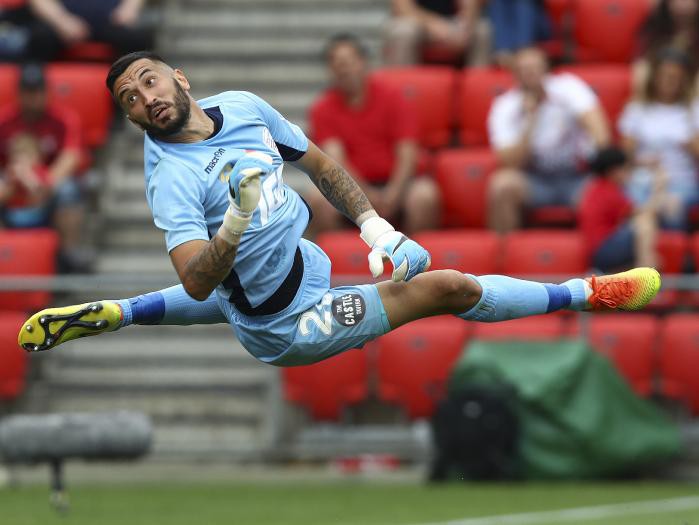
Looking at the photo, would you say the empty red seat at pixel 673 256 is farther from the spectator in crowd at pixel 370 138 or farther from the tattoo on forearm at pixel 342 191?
the tattoo on forearm at pixel 342 191

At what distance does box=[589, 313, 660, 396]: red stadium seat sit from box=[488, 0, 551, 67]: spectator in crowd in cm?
262

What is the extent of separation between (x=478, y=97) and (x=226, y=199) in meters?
5.71

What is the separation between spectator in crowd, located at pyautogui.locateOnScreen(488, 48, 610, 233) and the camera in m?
11.3

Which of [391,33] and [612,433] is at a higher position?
[391,33]

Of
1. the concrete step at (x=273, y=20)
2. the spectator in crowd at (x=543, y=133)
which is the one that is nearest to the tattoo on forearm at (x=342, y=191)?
the spectator in crowd at (x=543, y=133)

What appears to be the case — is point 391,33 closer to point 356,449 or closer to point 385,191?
point 385,191

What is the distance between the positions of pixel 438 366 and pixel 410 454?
0.64m

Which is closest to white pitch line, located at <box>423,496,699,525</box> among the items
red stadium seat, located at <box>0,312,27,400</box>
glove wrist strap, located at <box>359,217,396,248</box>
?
glove wrist strap, located at <box>359,217,396,248</box>

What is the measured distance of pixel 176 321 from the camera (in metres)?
7.27

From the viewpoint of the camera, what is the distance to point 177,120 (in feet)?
21.6

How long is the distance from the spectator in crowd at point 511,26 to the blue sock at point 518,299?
17.5 feet

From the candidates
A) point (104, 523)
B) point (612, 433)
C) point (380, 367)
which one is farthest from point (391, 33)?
point (104, 523)

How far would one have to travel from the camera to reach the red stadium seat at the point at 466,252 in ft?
35.3

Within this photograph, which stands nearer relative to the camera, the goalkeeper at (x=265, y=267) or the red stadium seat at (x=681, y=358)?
the goalkeeper at (x=265, y=267)
